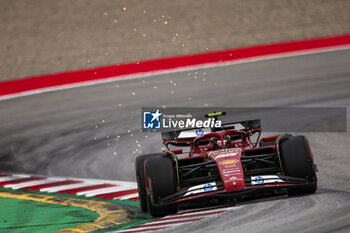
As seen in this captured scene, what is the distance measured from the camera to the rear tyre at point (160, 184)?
6.48m

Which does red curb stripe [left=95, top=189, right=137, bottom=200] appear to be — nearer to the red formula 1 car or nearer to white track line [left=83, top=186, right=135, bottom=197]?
white track line [left=83, top=186, right=135, bottom=197]

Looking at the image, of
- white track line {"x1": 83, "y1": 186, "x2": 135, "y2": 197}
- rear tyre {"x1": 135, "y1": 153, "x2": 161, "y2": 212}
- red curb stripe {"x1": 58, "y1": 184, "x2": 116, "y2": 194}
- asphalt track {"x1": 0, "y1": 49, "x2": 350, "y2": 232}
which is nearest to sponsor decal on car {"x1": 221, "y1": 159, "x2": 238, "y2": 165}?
rear tyre {"x1": 135, "y1": 153, "x2": 161, "y2": 212}

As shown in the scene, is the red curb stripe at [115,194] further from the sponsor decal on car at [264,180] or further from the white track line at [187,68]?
the white track line at [187,68]

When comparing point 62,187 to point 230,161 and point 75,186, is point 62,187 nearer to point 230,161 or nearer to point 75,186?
point 75,186

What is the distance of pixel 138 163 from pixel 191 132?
2.95 feet

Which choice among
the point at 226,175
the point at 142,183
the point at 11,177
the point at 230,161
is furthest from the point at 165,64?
the point at 226,175

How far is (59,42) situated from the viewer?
→ 53.6 feet

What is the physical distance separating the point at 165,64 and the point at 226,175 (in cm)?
900

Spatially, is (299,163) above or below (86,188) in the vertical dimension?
above

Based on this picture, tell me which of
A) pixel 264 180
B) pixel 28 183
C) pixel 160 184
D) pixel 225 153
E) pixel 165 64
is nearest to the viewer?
pixel 264 180

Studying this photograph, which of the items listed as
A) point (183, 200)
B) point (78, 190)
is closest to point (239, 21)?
point (78, 190)

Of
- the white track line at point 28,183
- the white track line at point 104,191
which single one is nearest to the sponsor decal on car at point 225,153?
the white track line at point 104,191

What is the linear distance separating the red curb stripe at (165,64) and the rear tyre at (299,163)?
845 cm

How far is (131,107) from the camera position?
43.6 feet
